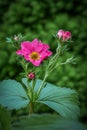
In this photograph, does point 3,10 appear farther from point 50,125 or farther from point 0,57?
point 50,125

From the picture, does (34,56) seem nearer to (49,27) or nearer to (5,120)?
(5,120)

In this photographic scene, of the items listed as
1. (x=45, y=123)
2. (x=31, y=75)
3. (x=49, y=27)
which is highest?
(x=49, y=27)

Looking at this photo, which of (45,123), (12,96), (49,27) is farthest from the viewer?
(49,27)

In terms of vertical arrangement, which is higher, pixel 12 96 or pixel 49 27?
pixel 49 27

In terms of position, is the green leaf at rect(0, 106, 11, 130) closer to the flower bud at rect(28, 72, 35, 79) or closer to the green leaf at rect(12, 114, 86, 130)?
the green leaf at rect(12, 114, 86, 130)

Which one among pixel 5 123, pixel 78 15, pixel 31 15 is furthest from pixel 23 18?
pixel 5 123

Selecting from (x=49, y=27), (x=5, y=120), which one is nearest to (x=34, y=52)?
(x=5, y=120)
